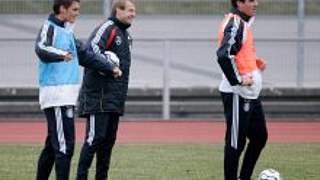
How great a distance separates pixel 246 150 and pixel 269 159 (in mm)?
2277

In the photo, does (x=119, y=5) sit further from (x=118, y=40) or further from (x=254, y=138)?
(x=254, y=138)

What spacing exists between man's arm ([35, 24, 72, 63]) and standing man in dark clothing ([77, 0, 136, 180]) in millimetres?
670

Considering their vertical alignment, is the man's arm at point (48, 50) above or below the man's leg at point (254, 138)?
above

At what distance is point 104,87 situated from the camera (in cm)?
953

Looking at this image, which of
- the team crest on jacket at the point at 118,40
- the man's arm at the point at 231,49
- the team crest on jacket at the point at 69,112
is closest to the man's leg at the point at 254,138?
the man's arm at the point at 231,49

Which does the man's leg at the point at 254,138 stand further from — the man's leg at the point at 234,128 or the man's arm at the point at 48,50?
the man's arm at the point at 48,50

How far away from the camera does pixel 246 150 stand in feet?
33.3

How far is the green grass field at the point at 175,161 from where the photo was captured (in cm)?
1086

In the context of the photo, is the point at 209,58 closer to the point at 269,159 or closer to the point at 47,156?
the point at 269,159

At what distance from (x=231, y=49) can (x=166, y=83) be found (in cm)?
929

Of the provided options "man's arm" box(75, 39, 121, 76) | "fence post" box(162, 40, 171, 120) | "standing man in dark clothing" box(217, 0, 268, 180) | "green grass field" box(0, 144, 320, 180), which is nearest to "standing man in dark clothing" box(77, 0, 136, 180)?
"man's arm" box(75, 39, 121, 76)

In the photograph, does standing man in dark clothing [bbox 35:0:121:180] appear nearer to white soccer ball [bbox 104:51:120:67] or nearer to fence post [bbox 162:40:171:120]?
white soccer ball [bbox 104:51:120:67]

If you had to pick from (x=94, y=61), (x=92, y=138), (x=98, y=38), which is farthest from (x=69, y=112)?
(x=98, y=38)

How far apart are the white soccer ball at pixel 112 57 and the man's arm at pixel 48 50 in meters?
0.69
